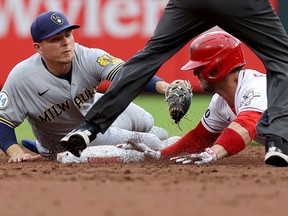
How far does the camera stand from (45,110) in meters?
6.38

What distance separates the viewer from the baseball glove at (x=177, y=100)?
18.3 ft

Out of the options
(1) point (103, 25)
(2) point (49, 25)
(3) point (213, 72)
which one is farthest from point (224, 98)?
(1) point (103, 25)

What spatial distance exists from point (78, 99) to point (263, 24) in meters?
1.84

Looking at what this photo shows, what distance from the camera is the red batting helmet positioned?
5.79m

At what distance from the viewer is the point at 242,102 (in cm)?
564

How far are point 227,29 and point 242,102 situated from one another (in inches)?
24.7

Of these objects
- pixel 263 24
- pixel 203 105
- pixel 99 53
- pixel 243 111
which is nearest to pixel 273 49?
pixel 263 24

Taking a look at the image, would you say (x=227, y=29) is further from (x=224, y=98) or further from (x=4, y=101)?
(x=4, y=101)

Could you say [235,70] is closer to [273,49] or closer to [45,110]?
[273,49]

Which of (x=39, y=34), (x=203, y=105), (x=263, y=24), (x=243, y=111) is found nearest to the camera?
(x=263, y=24)

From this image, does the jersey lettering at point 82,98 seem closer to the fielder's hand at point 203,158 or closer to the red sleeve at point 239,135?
the fielder's hand at point 203,158

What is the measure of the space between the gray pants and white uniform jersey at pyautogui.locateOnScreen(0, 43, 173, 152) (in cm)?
100

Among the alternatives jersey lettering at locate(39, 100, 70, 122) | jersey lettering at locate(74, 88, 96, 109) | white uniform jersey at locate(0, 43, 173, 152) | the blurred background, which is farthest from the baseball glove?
the blurred background

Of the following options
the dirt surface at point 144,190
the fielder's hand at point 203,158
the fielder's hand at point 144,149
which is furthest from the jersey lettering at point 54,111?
the fielder's hand at point 203,158
